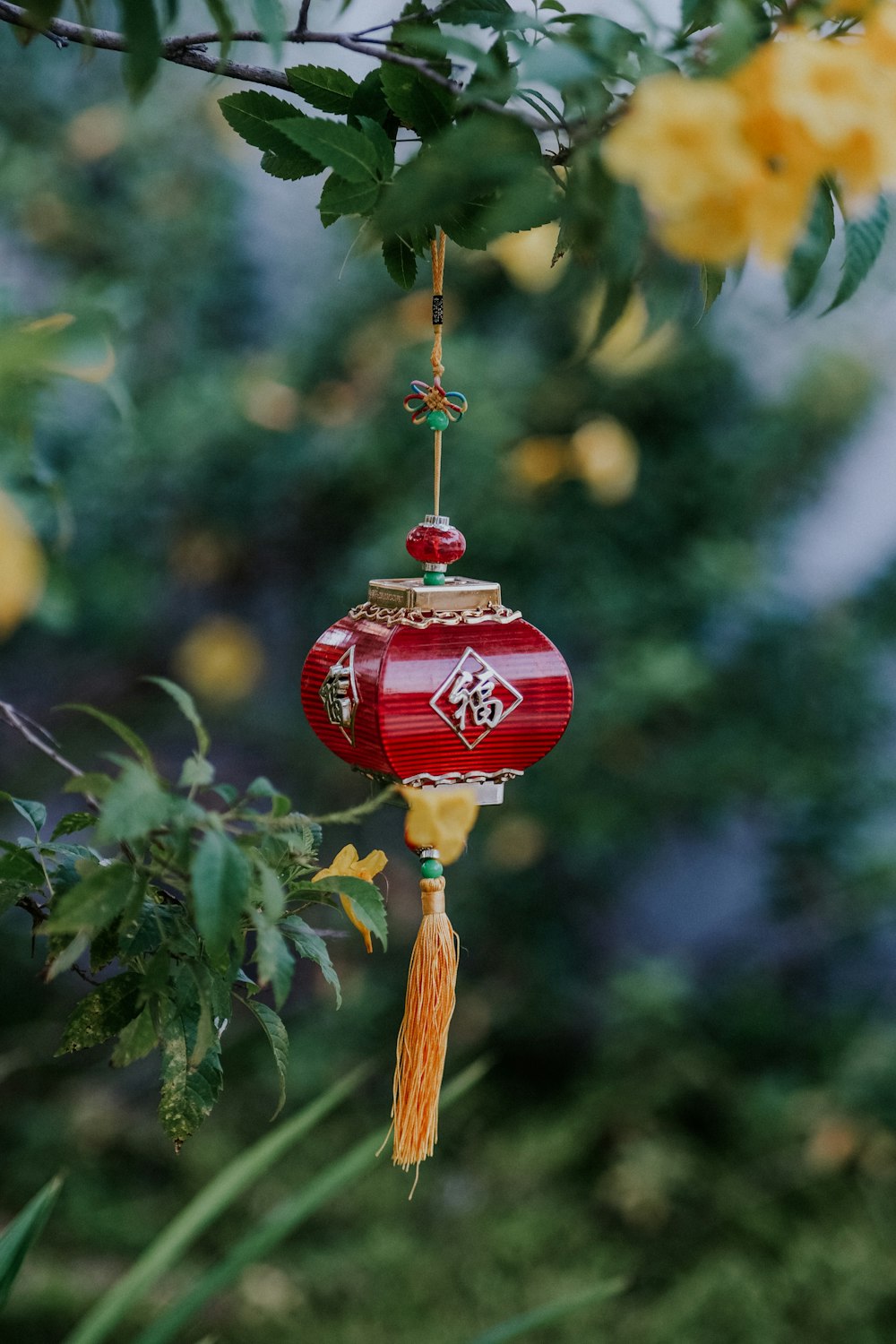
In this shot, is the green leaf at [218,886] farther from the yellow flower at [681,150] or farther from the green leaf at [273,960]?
the yellow flower at [681,150]

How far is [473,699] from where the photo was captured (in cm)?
71

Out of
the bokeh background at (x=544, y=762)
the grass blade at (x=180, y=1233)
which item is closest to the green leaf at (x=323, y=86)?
the grass blade at (x=180, y=1233)

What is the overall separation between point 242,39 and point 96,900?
0.40 metres

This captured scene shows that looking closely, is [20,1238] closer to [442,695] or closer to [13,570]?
[442,695]

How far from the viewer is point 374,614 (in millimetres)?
742

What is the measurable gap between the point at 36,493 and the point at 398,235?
38 cm

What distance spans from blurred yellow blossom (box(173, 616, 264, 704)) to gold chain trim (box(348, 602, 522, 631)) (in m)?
1.19

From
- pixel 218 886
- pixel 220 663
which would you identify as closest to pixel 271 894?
pixel 218 886

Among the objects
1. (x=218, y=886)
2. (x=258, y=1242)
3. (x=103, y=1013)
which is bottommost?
(x=258, y=1242)

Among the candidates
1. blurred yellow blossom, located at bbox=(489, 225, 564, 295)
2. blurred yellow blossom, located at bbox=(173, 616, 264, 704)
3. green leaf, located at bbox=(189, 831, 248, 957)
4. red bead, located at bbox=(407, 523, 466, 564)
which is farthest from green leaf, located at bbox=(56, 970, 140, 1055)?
blurred yellow blossom, located at bbox=(173, 616, 264, 704)

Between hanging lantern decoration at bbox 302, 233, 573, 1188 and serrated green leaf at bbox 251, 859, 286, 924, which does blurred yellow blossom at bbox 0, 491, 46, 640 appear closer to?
serrated green leaf at bbox 251, 859, 286, 924

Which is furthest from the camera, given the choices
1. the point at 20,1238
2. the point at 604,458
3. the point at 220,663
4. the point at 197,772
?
the point at 220,663

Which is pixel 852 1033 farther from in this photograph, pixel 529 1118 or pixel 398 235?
pixel 398 235

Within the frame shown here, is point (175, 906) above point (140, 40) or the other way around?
the other way around
